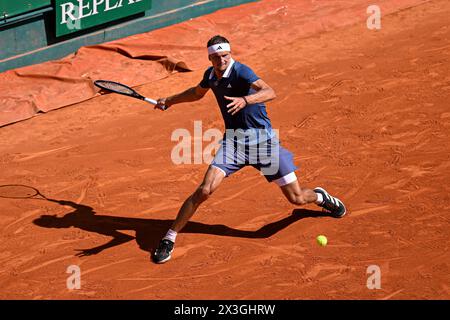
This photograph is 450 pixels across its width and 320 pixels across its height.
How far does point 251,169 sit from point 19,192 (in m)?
3.11

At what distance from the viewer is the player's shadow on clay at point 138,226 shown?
913cm

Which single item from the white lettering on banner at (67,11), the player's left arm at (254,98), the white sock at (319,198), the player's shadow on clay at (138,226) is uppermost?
the white lettering on banner at (67,11)

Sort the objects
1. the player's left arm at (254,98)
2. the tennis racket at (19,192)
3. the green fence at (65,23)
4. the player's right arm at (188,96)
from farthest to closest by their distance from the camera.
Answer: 1. the green fence at (65,23)
2. the tennis racket at (19,192)
3. the player's right arm at (188,96)
4. the player's left arm at (254,98)

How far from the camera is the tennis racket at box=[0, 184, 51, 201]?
10.4m

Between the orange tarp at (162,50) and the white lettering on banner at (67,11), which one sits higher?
the white lettering on banner at (67,11)

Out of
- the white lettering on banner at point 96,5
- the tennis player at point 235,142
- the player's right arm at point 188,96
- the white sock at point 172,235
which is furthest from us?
the white lettering on banner at point 96,5

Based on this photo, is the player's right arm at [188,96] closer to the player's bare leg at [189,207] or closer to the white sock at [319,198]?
the player's bare leg at [189,207]

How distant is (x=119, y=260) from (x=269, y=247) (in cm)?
168

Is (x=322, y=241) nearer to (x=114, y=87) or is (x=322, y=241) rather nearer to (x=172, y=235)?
(x=172, y=235)

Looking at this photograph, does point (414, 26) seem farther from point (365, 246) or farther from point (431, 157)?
point (365, 246)

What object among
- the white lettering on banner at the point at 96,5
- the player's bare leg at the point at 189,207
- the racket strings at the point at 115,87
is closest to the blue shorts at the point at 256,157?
the player's bare leg at the point at 189,207

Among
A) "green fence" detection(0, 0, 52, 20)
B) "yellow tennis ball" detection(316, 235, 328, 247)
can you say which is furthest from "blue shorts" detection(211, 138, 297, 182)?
"green fence" detection(0, 0, 52, 20)

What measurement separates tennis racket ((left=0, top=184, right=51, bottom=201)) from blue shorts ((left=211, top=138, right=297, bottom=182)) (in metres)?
2.94
